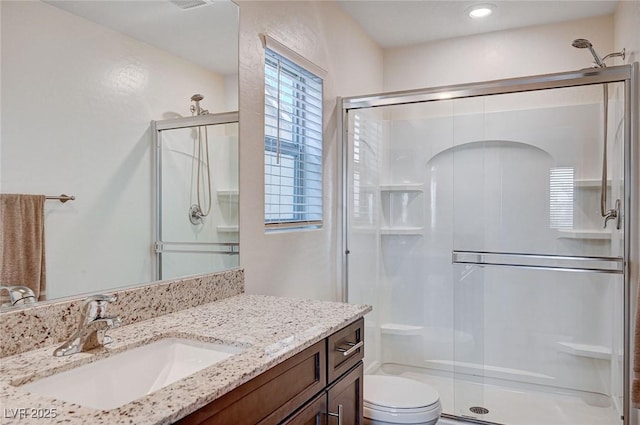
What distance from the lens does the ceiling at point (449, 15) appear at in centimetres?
282

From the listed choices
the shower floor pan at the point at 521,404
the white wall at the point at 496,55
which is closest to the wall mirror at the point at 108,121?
the shower floor pan at the point at 521,404

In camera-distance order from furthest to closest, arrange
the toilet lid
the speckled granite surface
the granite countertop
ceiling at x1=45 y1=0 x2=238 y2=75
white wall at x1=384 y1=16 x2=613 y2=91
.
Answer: white wall at x1=384 y1=16 x2=613 y2=91, the toilet lid, ceiling at x1=45 y1=0 x2=238 y2=75, the speckled granite surface, the granite countertop

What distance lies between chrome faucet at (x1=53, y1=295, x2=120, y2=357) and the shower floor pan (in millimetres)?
2188

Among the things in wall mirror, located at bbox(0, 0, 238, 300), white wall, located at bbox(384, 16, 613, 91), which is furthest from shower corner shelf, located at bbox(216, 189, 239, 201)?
white wall, located at bbox(384, 16, 613, 91)

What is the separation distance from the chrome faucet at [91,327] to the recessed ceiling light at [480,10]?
2781mm

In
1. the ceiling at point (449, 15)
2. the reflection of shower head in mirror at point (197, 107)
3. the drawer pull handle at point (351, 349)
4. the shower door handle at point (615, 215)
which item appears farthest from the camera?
the ceiling at point (449, 15)

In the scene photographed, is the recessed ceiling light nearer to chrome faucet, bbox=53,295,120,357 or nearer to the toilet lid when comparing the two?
the toilet lid

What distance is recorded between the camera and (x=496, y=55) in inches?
130

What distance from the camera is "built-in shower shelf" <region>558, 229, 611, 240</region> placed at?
7.80 feet

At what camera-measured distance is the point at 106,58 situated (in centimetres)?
132

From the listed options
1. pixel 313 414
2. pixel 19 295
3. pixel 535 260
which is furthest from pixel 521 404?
pixel 19 295

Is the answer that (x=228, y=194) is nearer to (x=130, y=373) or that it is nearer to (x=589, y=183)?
(x=130, y=373)

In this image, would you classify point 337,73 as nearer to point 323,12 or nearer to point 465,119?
point 323,12

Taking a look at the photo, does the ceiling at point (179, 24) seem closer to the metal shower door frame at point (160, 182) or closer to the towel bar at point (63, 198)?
the metal shower door frame at point (160, 182)
